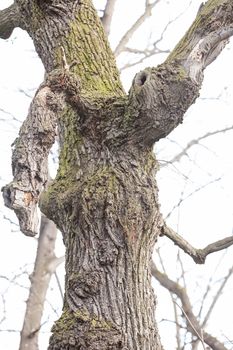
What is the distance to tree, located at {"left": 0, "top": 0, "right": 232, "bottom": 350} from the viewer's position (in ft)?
6.39

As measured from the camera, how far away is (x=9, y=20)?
10.4 feet

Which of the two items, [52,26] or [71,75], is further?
[52,26]

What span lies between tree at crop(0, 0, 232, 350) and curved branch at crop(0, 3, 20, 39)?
34.4 inches

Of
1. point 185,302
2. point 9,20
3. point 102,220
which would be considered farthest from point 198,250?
point 185,302

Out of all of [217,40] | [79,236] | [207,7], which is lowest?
[79,236]

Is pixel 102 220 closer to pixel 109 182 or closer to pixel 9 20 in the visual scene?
pixel 109 182

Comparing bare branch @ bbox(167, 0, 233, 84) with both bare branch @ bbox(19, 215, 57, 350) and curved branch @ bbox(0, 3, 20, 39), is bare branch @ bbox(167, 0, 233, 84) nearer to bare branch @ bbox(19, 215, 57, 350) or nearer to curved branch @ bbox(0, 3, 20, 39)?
curved branch @ bbox(0, 3, 20, 39)

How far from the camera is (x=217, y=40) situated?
2.27 meters

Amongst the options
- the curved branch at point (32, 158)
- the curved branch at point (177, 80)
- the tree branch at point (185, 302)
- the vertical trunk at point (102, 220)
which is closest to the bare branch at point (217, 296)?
the tree branch at point (185, 302)

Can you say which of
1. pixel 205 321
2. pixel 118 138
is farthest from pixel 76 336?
pixel 205 321

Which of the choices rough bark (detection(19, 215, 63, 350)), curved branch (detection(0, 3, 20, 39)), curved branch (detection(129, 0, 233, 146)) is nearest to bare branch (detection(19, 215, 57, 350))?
rough bark (detection(19, 215, 63, 350))

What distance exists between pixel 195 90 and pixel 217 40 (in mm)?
235

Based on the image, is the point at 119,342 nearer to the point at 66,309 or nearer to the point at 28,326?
the point at 66,309

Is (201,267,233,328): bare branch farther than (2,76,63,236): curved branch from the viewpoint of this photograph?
Yes
